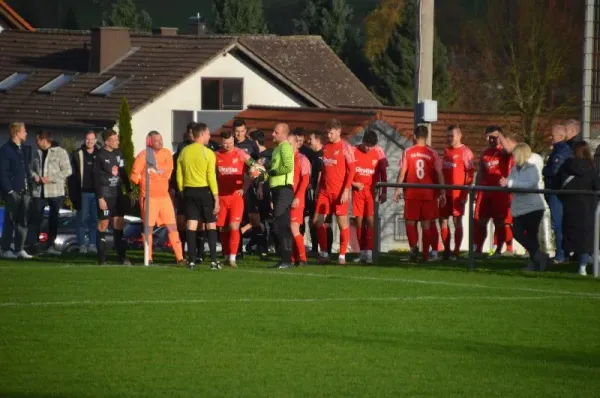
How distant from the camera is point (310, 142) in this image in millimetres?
24297

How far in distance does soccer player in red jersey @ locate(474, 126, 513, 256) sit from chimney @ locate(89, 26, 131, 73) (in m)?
51.7

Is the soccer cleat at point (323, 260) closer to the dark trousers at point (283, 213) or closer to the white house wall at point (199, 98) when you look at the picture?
the dark trousers at point (283, 213)

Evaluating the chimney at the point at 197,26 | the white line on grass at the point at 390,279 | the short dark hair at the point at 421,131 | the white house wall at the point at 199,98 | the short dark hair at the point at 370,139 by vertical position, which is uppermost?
the chimney at the point at 197,26

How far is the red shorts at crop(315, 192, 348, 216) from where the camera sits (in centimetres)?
2298

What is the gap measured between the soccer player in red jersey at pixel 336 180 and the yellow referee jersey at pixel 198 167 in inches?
79.6

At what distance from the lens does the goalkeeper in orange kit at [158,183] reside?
2223cm

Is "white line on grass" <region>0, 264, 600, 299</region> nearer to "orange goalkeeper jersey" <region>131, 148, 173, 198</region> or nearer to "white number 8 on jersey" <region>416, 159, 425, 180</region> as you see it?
"orange goalkeeper jersey" <region>131, 148, 173, 198</region>

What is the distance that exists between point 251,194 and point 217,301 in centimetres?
722

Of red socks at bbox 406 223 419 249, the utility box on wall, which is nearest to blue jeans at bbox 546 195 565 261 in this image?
red socks at bbox 406 223 419 249

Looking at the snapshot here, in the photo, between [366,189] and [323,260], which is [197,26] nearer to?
[366,189]

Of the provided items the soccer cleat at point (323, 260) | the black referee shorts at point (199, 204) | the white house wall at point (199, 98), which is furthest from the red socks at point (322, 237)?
the white house wall at point (199, 98)

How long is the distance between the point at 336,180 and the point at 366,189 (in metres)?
0.80

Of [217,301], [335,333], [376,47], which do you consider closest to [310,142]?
[217,301]

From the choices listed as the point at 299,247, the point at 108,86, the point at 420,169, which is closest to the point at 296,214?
the point at 299,247
